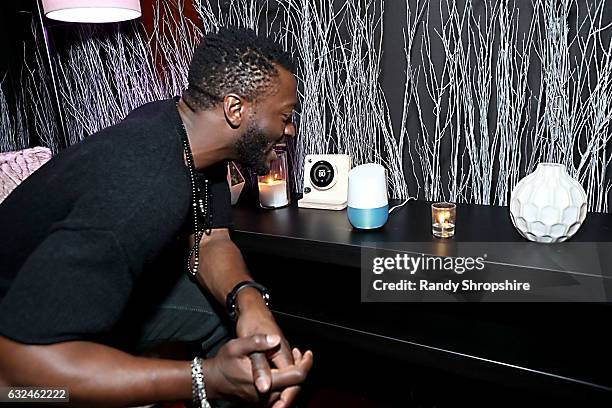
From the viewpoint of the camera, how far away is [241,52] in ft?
3.23

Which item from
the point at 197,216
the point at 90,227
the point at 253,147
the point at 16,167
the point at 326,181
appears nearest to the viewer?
the point at 90,227

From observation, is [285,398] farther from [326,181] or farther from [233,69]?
[326,181]

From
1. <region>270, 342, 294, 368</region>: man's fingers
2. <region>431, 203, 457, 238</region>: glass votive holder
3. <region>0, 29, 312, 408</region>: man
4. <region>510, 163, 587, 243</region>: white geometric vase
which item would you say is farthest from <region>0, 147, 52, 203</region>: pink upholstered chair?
<region>510, 163, 587, 243</region>: white geometric vase

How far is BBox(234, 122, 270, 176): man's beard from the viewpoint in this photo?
1020 mm

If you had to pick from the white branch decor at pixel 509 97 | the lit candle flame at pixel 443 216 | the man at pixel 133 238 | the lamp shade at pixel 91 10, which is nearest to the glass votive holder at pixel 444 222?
the lit candle flame at pixel 443 216

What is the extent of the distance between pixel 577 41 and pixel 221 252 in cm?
116

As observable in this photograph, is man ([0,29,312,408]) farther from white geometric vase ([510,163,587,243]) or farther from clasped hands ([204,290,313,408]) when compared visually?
white geometric vase ([510,163,587,243])

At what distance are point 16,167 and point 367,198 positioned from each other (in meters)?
1.35

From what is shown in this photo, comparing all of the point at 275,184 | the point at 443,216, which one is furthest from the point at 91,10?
the point at 443,216

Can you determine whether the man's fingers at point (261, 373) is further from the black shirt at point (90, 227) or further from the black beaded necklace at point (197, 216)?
the black beaded necklace at point (197, 216)

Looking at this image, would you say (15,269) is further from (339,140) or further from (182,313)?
(339,140)

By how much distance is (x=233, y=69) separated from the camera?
978 mm

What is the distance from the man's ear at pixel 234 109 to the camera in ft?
3.19

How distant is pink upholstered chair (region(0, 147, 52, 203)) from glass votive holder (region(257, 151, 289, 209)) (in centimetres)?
85
